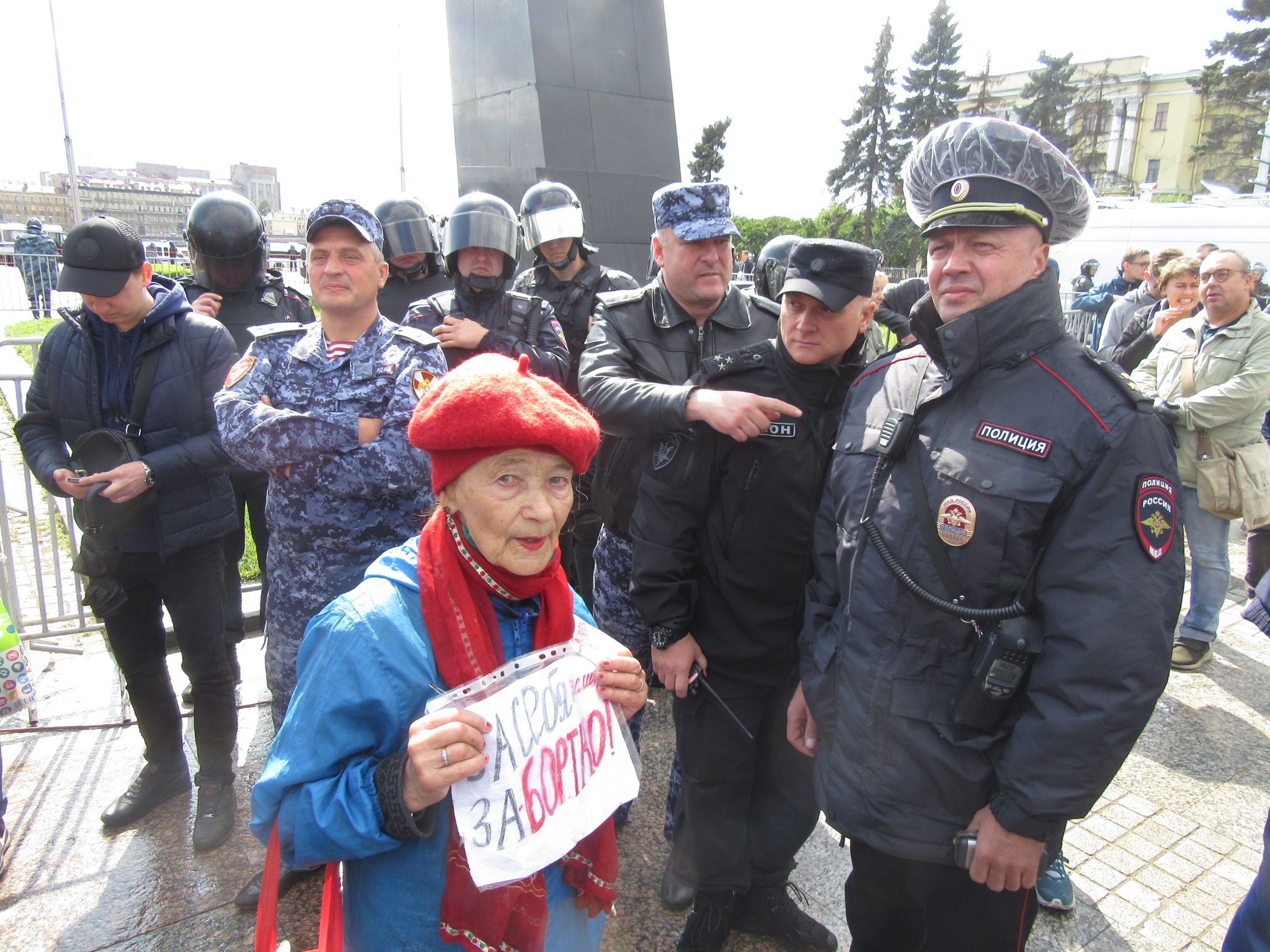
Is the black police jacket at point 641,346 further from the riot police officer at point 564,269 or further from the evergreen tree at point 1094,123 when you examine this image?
the evergreen tree at point 1094,123

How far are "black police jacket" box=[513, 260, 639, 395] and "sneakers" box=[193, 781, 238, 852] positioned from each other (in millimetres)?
2525

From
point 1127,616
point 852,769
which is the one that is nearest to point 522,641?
point 852,769

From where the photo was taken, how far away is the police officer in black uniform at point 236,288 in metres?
3.96

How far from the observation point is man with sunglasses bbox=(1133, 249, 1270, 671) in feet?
15.0

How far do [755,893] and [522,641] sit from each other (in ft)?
5.41

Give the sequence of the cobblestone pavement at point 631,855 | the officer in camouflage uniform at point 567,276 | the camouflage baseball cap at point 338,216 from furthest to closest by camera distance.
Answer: the officer in camouflage uniform at point 567,276 → the cobblestone pavement at point 631,855 → the camouflage baseball cap at point 338,216

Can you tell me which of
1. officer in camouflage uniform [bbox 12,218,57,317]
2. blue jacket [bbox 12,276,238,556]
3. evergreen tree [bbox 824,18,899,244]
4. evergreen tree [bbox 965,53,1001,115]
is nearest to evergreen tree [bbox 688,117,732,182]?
evergreen tree [bbox 824,18,899,244]

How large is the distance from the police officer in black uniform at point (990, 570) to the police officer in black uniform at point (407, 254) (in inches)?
129

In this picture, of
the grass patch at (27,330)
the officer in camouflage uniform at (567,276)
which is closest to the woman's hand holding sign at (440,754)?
the officer in camouflage uniform at (567,276)

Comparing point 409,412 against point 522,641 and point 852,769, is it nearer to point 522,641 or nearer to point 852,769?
point 522,641

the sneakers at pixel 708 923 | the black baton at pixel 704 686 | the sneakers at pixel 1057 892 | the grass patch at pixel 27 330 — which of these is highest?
the grass patch at pixel 27 330

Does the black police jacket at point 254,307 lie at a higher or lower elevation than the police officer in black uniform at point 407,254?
lower

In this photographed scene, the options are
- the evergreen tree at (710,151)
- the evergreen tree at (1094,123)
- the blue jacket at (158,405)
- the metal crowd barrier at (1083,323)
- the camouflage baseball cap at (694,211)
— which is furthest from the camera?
the evergreen tree at (1094,123)

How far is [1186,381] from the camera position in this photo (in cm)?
488
